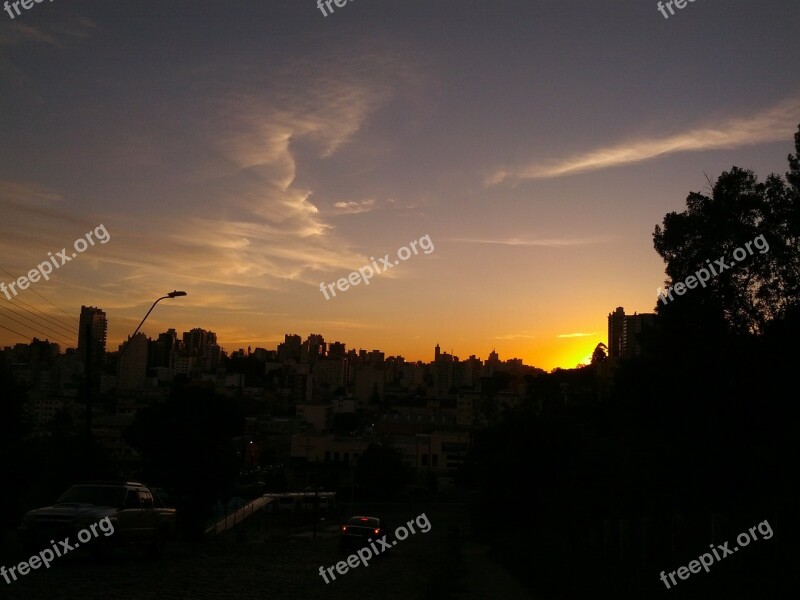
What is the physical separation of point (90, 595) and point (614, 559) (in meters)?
9.69

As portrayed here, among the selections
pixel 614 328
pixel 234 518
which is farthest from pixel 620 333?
pixel 234 518

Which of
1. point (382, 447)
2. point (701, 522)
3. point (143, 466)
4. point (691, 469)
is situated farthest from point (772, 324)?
point (382, 447)

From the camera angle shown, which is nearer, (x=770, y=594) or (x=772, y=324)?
(x=770, y=594)

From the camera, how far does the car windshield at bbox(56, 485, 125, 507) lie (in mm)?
19406

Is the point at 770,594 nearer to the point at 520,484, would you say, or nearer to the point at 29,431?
the point at 29,431

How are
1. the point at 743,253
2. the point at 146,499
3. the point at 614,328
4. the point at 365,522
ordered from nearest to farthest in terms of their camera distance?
the point at 146,499 < the point at 743,253 < the point at 365,522 < the point at 614,328

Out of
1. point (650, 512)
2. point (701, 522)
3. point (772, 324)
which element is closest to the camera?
point (701, 522)

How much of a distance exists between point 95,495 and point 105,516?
128cm

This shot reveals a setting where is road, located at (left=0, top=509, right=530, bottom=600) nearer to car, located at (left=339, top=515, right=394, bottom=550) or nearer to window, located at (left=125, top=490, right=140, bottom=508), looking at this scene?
window, located at (left=125, top=490, right=140, bottom=508)

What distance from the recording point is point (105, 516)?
18453mm

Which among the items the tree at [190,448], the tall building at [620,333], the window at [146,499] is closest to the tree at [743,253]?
the window at [146,499]

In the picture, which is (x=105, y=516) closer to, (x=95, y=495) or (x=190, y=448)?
(x=95, y=495)

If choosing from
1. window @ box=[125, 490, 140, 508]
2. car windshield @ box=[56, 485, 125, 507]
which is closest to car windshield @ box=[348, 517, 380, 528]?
window @ box=[125, 490, 140, 508]

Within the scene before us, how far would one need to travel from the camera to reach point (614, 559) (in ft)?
58.2
